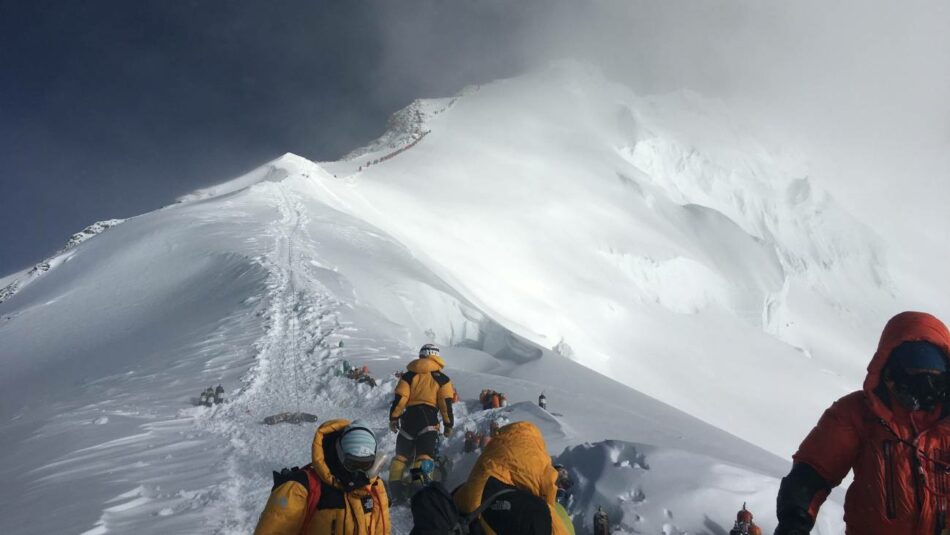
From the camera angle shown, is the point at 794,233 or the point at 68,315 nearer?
the point at 68,315

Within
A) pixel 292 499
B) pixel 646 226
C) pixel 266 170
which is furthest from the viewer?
pixel 646 226

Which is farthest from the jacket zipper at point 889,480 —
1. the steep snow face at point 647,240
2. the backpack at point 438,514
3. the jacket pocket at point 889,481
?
the steep snow face at point 647,240

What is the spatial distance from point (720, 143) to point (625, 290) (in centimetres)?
4358

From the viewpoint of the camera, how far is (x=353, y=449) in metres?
3.01

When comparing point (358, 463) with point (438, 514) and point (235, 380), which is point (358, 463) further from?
point (235, 380)

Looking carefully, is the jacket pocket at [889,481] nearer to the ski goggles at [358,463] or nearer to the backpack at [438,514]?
the backpack at [438,514]

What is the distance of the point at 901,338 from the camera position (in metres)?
2.76

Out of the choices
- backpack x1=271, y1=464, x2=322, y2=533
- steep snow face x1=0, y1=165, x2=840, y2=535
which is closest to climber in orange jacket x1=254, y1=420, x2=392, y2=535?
backpack x1=271, y1=464, x2=322, y2=533

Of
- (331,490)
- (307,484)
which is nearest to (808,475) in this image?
(331,490)

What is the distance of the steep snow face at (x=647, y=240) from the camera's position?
30.6 m

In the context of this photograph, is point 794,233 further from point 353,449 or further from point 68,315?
point 353,449

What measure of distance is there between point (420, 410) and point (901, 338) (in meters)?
4.45

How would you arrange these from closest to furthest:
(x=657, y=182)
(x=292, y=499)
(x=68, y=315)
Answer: (x=292, y=499), (x=68, y=315), (x=657, y=182)

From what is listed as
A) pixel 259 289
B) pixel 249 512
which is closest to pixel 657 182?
pixel 259 289
